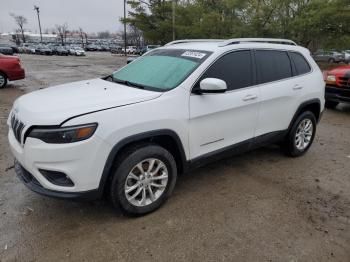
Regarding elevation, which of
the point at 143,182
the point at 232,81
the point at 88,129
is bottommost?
the point at 143,182

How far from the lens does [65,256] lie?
272 centimetres

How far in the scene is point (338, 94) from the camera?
26.4ft

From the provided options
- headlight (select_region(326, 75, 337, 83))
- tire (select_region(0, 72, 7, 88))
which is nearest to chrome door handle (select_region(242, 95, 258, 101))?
headlight (select_region(326, 75, 337, 83))

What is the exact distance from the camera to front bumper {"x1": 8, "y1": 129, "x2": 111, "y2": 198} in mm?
2695

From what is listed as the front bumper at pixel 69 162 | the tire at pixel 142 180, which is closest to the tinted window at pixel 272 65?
the tire at pixel 142 180

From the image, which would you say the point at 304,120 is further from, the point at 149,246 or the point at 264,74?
the point at 149,246

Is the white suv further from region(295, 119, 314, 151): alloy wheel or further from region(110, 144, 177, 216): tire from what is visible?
region(295, 119, 314, 151): alloy wheel

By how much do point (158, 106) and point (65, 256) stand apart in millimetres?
1549

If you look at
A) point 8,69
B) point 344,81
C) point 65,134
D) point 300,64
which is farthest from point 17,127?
point 8,69

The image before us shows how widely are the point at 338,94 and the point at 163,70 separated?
19.8 feet

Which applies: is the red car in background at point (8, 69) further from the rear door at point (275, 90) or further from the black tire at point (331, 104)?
the black tire at point (331, 104)

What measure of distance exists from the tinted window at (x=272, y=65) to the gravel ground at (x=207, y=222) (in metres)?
1.29

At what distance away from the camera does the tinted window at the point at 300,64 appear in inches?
185

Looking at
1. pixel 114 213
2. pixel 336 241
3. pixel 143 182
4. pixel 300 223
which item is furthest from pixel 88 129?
pixel 336 241
